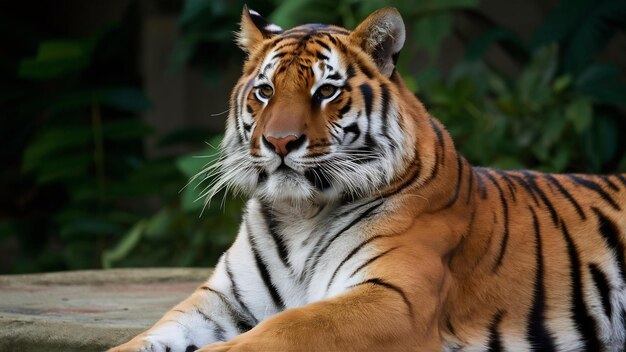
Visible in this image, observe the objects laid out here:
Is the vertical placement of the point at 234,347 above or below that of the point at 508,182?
below

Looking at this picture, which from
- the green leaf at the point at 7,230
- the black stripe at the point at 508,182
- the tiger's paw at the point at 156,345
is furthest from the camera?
the green leaf at the point at 7,230

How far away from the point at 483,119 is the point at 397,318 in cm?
388

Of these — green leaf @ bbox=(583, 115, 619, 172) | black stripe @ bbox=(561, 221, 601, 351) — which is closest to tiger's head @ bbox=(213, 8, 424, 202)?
black stripe @ bbox=(561, 221, 601, 351)

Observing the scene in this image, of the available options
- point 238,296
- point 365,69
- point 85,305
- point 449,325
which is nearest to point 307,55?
point 365,69

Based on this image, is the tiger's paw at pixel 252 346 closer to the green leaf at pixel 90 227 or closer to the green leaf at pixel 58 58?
the green leaf at pixel 90 227

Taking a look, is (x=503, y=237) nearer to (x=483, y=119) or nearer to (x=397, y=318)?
(x=397, y=318)

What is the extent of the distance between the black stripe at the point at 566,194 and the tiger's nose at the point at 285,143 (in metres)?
1.05

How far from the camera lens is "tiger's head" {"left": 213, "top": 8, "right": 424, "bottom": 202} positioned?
8.58 ft

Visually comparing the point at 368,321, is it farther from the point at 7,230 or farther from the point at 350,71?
the point at 7,230

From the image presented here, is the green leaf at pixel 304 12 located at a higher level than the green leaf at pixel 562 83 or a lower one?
higher

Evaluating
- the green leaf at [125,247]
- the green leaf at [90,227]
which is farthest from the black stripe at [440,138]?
the green leaf at [90,227]

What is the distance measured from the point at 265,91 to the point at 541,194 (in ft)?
3.29

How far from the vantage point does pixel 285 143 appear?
8.42 ft

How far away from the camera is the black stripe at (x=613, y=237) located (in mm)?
3043
